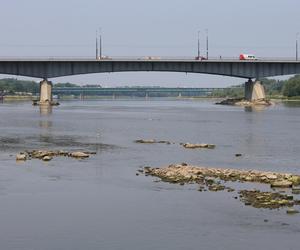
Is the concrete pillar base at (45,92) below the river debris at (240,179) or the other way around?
the other way around

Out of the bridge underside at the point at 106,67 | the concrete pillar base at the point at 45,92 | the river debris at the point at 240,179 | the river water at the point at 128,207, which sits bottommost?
the river water at the point at 128,207

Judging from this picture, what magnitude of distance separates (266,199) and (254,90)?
13241 centimetres

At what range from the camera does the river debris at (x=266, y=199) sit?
30.1 meters

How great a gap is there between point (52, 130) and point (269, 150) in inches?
1252

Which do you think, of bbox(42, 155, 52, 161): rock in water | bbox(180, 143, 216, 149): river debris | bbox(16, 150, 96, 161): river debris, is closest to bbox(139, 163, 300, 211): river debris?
bbox(42, 155, 52, 161): rock in water

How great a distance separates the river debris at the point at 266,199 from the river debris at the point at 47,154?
1884 centimetres

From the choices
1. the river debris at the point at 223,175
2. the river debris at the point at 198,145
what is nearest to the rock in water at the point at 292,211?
the river debris at the point at 223,175

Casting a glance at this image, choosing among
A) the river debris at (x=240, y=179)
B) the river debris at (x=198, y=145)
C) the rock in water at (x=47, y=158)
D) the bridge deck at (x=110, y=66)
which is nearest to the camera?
the river debris at (x=240, y=179)

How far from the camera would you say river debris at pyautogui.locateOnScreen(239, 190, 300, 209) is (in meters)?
30.1

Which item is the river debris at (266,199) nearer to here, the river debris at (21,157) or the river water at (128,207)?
the river water at (128,207)

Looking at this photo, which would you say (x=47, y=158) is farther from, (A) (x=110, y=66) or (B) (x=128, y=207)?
(A) (x=110, y=66)

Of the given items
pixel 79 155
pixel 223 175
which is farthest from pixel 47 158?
pixel 223 175

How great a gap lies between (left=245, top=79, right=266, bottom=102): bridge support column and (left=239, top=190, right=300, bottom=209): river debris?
5066 inches

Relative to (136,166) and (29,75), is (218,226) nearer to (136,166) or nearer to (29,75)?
(136,166)
